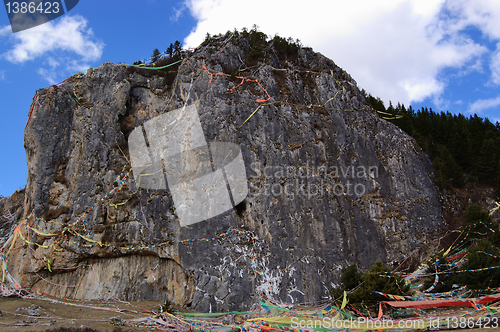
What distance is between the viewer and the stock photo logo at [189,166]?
2433 cm

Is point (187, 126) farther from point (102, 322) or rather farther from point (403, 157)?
point (403, 157)

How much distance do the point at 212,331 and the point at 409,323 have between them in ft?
30.6

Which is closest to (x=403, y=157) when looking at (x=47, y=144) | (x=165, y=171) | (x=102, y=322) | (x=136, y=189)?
(x=165, y=171)

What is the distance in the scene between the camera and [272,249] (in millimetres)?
22891

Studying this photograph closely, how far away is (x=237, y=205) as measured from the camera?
24281 millimetres

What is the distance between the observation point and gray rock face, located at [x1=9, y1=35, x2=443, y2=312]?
75.2 ft
